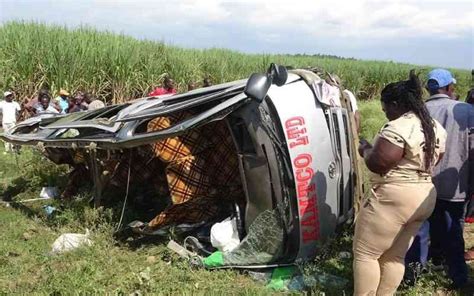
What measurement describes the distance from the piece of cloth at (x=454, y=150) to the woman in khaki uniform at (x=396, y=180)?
63 centimetres

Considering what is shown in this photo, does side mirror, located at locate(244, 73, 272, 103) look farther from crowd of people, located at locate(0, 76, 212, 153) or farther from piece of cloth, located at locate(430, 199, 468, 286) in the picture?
crowd of people, located at locate(0, 76, 212, 153)

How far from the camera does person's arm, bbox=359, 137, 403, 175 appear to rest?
342 centimetres

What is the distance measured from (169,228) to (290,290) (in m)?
1.46

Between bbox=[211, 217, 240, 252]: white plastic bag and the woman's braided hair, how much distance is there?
75.4 inches

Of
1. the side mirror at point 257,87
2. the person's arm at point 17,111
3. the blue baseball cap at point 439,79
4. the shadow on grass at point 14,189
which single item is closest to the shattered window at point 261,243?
the side mirror at point 257,87

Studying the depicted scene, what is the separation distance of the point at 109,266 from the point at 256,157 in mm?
1666

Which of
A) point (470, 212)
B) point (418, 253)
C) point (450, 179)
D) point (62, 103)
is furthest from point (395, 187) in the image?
point (62, 103)

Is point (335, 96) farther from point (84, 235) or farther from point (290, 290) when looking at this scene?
point (84, 235)

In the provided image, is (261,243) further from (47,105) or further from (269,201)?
(47,105)

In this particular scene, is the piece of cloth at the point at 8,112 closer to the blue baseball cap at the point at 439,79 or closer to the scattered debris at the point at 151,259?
the scattered debris at the point at 151,259

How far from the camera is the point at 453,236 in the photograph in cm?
440

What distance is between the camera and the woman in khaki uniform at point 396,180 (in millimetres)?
3457

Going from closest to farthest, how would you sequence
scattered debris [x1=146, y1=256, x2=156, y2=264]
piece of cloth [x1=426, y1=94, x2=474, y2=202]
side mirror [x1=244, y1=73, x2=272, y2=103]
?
side mirror [x1=244, y1=73, x2=272, y2=103]
piece of cloth [x1=426, y1=94, x2=474, y2=202]
scattered debris [x1=146, y1=256, x2=156, y2=264]

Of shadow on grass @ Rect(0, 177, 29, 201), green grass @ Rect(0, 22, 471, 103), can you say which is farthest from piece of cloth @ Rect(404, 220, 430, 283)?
green grass @ Rect(0, 22, 471, 103)
